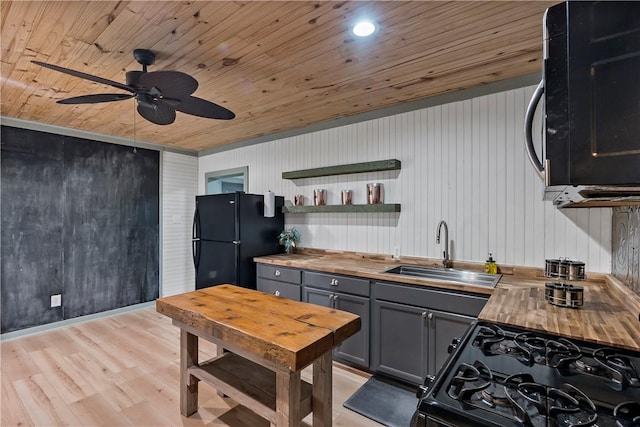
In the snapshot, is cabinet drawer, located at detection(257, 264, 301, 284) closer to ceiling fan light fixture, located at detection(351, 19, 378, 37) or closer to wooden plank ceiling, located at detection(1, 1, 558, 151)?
wooden plank ceiling, located at detection(1, 1, 558, 151)

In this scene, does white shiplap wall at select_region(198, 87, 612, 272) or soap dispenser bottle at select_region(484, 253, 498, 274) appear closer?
white shiplap wall at select_region(198, 87, 612, 272)

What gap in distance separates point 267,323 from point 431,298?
49.8 inches

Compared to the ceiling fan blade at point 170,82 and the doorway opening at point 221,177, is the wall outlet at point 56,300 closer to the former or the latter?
the doorway opening at point 221,177

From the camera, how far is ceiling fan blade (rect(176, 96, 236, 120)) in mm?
2117

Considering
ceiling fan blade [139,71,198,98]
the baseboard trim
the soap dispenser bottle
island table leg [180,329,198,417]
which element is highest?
ceiling fan blade [139,71,198,98]

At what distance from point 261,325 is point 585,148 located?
4.95 ft

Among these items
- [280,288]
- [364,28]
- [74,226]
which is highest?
[364,28]

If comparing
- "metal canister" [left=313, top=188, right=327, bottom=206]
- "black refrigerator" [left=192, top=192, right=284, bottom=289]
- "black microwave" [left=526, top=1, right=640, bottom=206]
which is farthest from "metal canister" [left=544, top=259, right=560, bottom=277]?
"black refrigerator" [left=192, top=192, right=284, bottom=289]

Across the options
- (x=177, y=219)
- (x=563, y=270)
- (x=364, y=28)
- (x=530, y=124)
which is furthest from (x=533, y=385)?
(x=177, y=219)

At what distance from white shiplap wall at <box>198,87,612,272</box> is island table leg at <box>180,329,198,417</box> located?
1881mm

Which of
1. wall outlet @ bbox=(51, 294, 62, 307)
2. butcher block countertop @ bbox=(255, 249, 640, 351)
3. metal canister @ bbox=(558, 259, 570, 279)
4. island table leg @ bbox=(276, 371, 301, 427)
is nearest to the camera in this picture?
butcher block countertop @ bbox=(255, 249, 640, 351)

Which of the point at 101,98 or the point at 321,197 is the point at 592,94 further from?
the point at 321,197

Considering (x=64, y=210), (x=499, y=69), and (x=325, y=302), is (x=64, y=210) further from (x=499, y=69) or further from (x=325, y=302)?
(x=499, y=69)

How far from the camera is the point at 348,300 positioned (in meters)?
2.74
